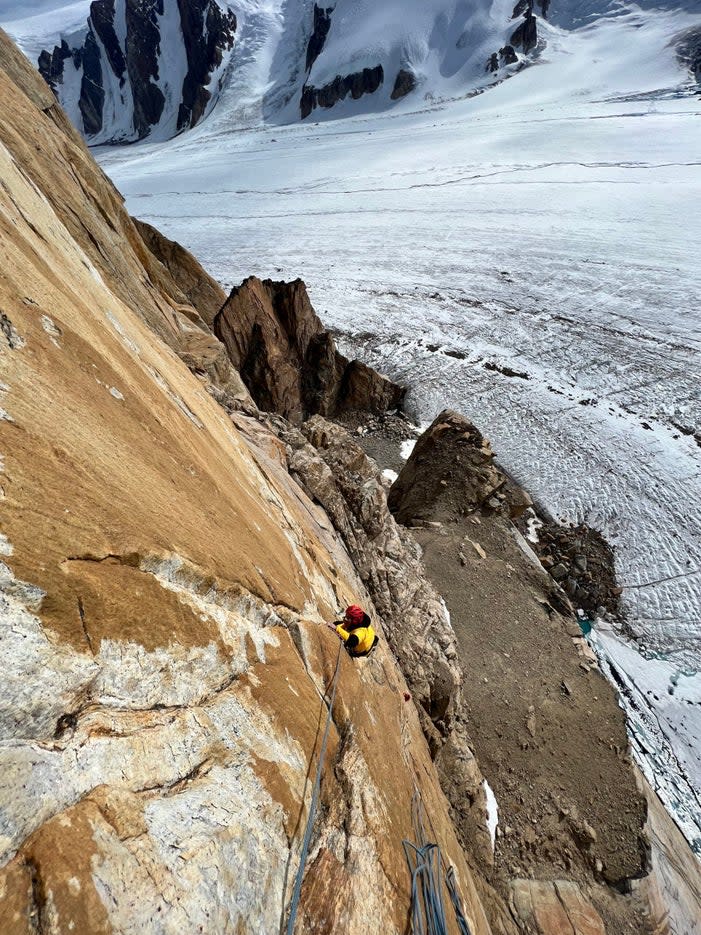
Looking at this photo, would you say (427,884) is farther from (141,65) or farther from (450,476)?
(141,65)

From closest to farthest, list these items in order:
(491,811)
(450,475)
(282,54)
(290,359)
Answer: (491,811)
(450,475)
(290,359)
(282,54)

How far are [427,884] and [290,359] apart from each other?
54.5 feet

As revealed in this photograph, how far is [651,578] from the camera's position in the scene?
11875mm

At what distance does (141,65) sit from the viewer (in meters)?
102

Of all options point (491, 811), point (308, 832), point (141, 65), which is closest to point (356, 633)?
point (308, 832)

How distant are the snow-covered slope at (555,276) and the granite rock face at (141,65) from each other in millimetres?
49873

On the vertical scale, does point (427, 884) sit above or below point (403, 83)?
below

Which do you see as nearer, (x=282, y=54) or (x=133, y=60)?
(x=282, y=54)

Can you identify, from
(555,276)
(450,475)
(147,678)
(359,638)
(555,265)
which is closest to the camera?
(147,678)

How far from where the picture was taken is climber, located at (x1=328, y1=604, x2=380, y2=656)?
14.6ft

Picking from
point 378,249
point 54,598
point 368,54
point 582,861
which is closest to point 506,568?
point 582,861

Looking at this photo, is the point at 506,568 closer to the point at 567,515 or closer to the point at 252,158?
the point at 567,515

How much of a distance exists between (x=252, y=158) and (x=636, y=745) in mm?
69929

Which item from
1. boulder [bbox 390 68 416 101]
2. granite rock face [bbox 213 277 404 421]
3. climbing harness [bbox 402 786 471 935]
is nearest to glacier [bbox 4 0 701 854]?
granite rock face [bbox 213 277 404 421]
